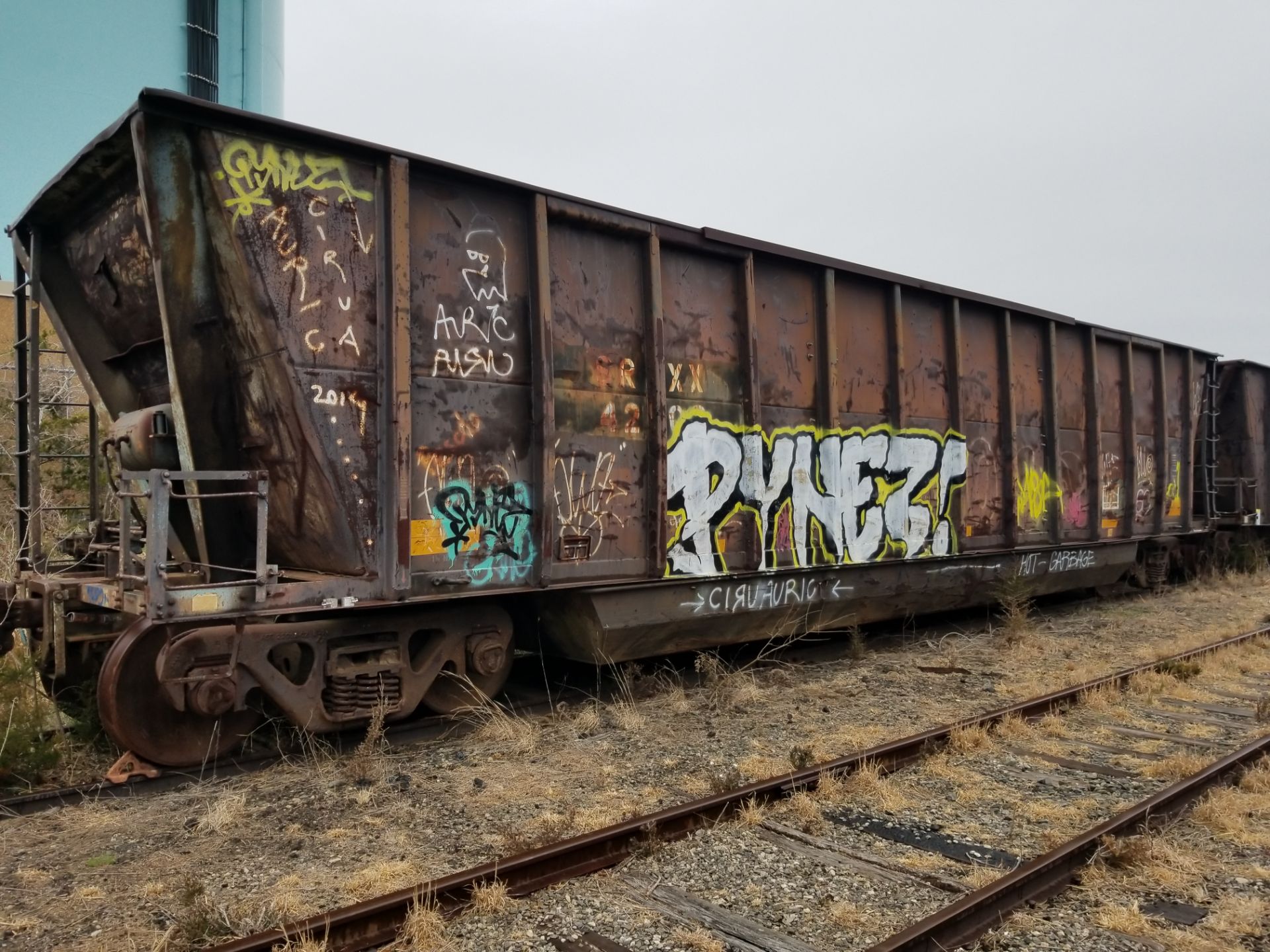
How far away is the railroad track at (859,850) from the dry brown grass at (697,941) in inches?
1.0

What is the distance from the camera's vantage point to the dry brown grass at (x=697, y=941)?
11.0ft

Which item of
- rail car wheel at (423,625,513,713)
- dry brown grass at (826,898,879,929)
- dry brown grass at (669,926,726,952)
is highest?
rail car wheel at (423,625,513,713)

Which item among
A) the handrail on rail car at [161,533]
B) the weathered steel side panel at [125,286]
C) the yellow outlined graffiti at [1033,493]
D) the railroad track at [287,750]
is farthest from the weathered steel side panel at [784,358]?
the weathered steel side panel at [125,286]

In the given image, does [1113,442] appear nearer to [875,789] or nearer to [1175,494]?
[1175,494]

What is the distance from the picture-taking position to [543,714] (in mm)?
6723

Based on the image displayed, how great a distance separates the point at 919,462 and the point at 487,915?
7.07m

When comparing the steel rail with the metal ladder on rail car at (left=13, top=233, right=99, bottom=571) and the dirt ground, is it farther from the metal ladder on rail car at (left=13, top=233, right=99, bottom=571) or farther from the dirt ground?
the metal ladder on rail car at (left=13, top=233, right=99, bottom=571)

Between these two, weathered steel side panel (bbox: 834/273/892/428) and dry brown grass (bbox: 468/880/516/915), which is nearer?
dry brown grass (bbox: 468/880/516/915)

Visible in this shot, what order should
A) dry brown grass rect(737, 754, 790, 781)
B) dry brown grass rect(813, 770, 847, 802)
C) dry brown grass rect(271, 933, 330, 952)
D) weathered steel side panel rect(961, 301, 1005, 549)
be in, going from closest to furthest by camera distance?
dry brown grass rect(271, 933, 330, 952)
dry brown grass rect(813, 770, 847, 802)
dry brown grass rect(737, 754, 790, 781)
weathered steel side panel rect(961, 301, 1005, 549)

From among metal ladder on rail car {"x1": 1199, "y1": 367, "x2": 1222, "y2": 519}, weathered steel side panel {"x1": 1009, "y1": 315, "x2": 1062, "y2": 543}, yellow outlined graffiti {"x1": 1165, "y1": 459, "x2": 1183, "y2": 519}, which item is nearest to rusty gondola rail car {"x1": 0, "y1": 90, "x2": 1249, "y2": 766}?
weathered steel side panel {"x1": 1009, "y1": 315, "x2": 1062, "y2": 543}

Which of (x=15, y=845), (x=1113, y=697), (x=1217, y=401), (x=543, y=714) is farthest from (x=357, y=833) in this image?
(x=1217, y=401)

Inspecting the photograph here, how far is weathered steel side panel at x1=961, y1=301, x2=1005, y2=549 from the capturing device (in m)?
10.1

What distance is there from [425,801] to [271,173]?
3.69 metres

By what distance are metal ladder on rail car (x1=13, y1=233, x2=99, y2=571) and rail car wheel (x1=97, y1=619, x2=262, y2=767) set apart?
1.97 meters
